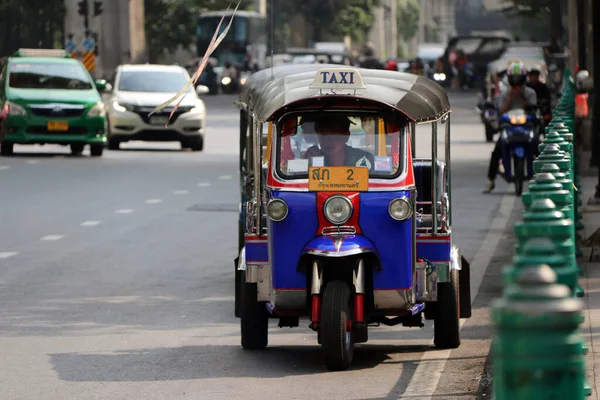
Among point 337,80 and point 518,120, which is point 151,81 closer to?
point 518,120

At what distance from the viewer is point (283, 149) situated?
955cm

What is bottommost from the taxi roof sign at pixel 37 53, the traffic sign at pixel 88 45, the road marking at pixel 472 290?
the road marking at pixel 472 290

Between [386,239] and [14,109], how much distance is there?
2020 centimetres

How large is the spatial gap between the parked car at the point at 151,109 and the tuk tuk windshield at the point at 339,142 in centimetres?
2059

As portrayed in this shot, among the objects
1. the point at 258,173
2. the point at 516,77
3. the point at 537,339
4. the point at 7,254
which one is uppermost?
the point at 516,77

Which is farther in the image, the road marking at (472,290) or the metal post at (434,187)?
the metal post at (434,187)

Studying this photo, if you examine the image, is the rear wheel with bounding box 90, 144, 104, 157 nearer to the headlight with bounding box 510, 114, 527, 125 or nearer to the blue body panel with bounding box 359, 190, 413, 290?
the headlight with bounding box 510, 114, 527, 125

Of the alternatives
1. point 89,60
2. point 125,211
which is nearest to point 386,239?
point 125,211

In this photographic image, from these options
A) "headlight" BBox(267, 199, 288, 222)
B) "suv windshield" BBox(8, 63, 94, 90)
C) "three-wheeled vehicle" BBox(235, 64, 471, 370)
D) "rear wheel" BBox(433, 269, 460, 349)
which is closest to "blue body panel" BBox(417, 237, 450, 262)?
"three-wheeled vehicle" BBox(235, 64, 471, 370)

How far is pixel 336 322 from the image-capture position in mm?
8828

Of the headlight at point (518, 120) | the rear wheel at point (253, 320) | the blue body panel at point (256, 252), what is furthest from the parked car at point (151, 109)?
the blue body panel at point (256, 252)

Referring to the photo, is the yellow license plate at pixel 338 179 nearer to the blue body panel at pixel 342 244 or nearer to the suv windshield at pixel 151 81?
the blue body panel at pixel 342 244

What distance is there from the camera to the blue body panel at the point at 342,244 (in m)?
9.00

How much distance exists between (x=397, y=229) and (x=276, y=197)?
2.24 feet
